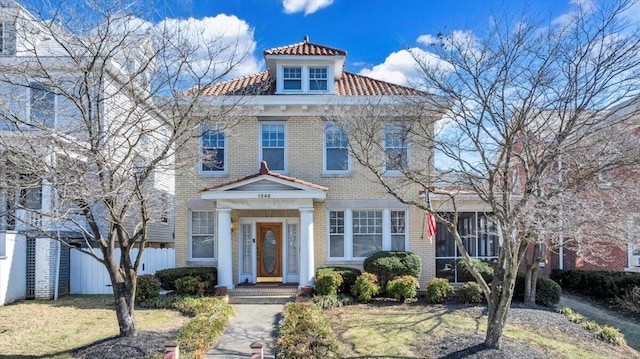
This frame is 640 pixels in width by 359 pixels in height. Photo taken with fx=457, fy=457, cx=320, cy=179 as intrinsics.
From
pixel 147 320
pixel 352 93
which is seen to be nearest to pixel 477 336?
pixel 147 320

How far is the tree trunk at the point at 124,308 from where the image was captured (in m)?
8.61

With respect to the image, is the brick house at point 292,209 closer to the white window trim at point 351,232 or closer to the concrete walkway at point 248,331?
the white window trim at point 351,232

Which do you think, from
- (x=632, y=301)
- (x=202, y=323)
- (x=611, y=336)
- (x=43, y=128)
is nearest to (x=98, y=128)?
(x=43, y=128)

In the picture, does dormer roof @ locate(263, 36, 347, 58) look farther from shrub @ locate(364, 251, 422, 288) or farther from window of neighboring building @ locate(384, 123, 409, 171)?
shrub @ locate(364, 251, 422, 288)

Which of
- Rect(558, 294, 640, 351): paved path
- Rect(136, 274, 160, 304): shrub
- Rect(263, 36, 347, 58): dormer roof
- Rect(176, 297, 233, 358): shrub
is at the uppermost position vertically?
Rect(263, 36, 347, 58): dormer roof

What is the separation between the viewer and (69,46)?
319 inches

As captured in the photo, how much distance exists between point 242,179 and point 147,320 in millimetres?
5011

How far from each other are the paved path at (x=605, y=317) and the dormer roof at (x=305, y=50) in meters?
11.1

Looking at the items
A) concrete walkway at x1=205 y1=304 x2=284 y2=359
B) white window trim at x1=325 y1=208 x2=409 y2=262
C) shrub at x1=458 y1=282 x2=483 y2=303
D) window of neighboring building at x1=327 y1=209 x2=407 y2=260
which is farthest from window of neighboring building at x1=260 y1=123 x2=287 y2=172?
shrub at x1=458 y1=282 x2=483 y2=303

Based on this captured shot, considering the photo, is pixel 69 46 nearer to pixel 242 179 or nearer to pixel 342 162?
pixel 242 179

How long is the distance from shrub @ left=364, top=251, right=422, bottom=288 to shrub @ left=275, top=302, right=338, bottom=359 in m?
4.77

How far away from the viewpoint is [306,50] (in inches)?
644

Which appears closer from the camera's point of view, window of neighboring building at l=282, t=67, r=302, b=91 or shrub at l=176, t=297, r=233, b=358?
shrub at l=176, t=297, r=233, b=358

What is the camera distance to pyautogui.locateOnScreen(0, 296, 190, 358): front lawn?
894 cm
